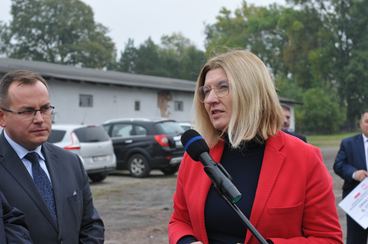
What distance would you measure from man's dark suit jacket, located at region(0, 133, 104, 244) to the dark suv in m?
12.2

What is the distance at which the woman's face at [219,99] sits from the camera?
9.11ft

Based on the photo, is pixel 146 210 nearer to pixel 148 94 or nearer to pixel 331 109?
pixel 148 94

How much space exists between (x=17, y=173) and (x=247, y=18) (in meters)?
70.5

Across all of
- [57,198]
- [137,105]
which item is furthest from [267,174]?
[137,105]

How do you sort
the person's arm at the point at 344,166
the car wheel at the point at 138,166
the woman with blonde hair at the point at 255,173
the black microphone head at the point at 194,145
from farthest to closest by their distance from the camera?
1. the car wheel at the point at 138,166
2. the person's arm at the point at 344,166
3. the woman with blonde hair at the point at 255,173
4. the black microphone head at the point at 194,145

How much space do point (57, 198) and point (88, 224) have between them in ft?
1.28

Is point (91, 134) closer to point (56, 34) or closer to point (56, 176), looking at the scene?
point (56, 176)

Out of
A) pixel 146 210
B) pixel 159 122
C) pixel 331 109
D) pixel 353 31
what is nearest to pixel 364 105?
pixel 331 109

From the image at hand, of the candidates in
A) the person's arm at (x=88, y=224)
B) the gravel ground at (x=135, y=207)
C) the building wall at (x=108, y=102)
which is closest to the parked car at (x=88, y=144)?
the gravel ground at (x=135, y=207)

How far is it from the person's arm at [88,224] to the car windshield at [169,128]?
12.5 m

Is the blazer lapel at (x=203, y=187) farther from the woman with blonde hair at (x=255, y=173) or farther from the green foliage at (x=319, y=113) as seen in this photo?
the green foliage at (x=319, y=113)

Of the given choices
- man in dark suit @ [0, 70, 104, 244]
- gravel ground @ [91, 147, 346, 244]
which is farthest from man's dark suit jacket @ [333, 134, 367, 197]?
man in dark suit @ [0, 70, 104, 244]

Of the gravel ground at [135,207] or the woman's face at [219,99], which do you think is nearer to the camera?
the woman's face at [219,99]

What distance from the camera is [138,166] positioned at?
16297 millimetres
